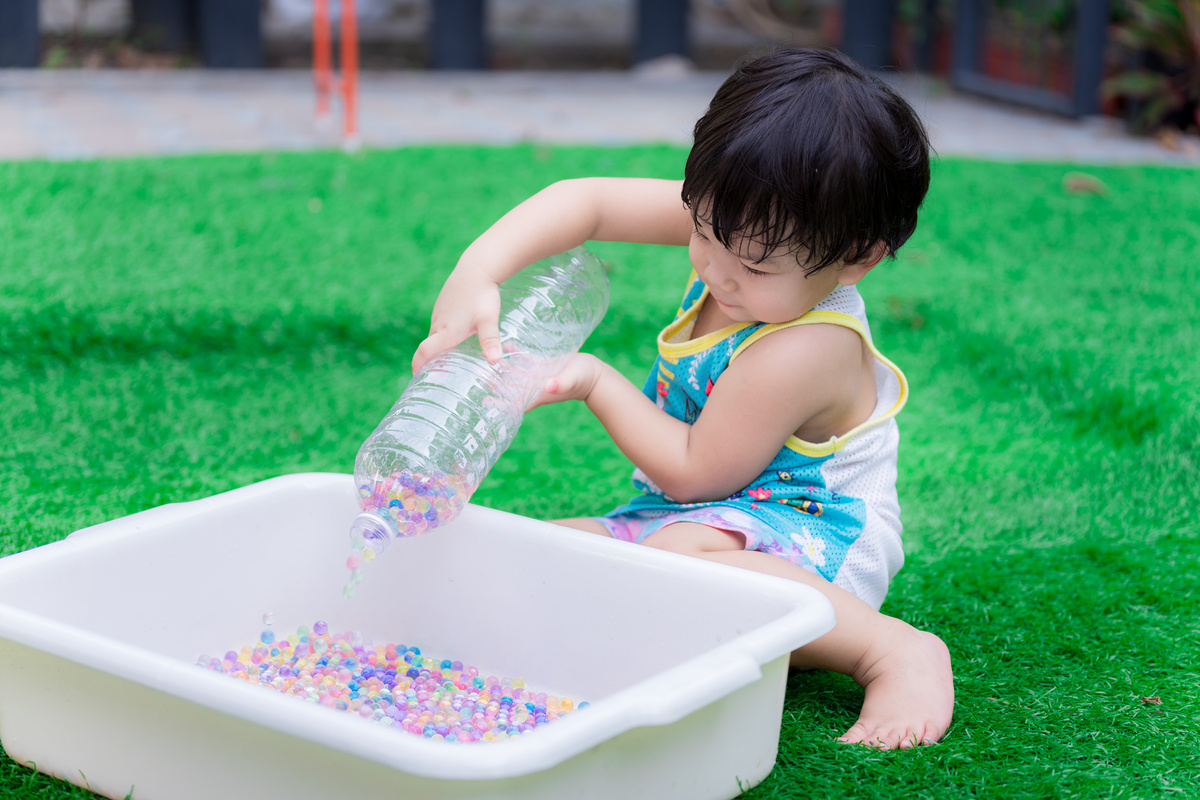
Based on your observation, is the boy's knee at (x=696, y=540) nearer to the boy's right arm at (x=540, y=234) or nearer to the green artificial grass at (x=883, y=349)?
the green artificial grass at (x=883, y=349)

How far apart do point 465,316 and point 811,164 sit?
448mm

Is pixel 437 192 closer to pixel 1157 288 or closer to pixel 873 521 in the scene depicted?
pixel 1157 288

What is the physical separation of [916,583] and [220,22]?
5.41 metres

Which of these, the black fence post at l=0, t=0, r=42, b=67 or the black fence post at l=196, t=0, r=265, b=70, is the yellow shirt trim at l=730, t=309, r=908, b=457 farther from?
the black fence post at l=196, t=0, r=265, b=70

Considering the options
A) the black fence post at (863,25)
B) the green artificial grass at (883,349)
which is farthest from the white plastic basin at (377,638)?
the black fence post at (863,25)

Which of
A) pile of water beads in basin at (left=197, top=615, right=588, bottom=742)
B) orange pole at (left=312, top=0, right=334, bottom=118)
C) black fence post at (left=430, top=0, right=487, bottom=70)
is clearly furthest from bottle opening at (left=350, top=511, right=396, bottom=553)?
black fence post at (left=430, top=0, right=487, bottom=70)

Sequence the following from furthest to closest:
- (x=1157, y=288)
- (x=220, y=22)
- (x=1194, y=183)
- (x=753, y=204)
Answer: (x=220, y=22) → (x=1194, y=183) → (x=1157, y=288) → (x=753, y=204)

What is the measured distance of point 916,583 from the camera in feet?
5.81

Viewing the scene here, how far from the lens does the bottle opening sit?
135cm

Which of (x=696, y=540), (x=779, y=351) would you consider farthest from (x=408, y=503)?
(x=779, y=351)

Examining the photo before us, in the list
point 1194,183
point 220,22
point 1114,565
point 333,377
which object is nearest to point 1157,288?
point 1194,183

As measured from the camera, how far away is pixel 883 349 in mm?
2869

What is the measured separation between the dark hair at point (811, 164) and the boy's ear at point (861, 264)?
14 millimetres

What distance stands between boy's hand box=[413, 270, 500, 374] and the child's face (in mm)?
249
